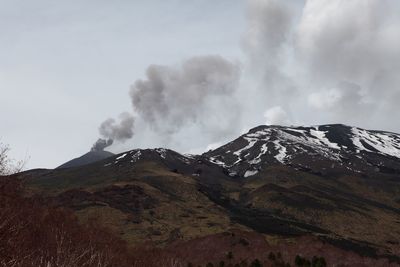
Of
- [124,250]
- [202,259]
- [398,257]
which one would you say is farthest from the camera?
[398,257]

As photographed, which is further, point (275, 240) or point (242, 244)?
point (275, 240)

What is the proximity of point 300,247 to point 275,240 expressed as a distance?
717 inches

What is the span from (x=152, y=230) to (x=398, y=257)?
95.9 metres

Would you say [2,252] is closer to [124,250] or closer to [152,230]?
[124,250]

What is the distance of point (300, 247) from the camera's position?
171 metres

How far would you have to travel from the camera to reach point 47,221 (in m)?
99.9

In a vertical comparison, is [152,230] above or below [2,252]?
above

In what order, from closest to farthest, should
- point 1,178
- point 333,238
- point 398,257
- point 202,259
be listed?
point 1,178, point 202,259, point 398,257, point 333,238

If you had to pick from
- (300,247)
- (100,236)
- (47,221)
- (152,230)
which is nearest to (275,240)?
(300,247)

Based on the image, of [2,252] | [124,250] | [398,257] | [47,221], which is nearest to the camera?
[2,252]

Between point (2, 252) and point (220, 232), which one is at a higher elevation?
point (220, 232)

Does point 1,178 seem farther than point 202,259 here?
No

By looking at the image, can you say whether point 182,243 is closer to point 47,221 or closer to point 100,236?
point 100,236

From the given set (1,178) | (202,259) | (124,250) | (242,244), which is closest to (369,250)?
(242,244)
